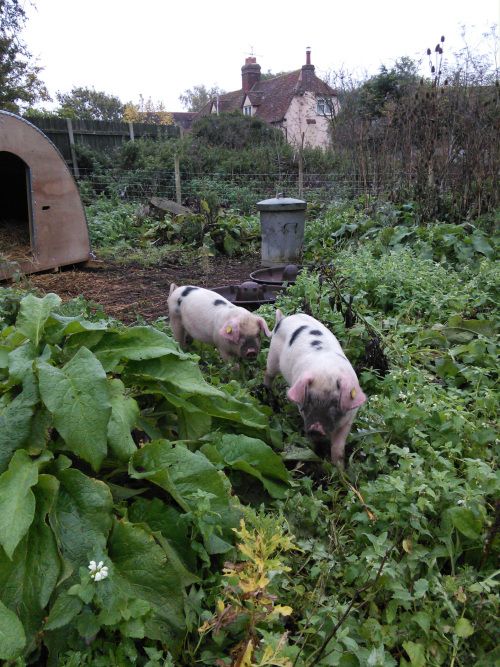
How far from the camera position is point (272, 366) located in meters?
3.99

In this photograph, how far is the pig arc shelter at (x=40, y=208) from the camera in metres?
8.12

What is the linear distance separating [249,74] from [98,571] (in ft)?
143

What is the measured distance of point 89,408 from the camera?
2.04 metres

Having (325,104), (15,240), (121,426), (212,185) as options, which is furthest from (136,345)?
(325,104)

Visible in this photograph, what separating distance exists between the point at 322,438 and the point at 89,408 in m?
1.41

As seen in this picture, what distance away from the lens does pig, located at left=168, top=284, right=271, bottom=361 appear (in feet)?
14.3

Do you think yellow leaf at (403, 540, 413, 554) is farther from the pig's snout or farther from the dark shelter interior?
the dark shelter interior

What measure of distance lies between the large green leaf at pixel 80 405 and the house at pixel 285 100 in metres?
30.0

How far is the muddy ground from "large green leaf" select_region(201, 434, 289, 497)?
12.6 feet

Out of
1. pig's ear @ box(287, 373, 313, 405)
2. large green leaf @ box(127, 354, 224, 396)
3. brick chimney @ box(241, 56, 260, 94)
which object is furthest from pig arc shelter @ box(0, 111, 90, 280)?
brick chimney @ box(241, 56, 260, 94)

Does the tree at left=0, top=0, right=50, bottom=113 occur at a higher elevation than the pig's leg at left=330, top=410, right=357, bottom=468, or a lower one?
higher

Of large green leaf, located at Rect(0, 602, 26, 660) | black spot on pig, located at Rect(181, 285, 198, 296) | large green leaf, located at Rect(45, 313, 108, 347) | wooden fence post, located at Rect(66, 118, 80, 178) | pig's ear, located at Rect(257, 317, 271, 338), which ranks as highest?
wooden fence post, located at Rect(66, 118, 80, 178)

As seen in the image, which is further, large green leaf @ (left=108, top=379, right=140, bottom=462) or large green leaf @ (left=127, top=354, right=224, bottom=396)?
large green leaf @ (left=127, top=354, right=224, bottom=396)

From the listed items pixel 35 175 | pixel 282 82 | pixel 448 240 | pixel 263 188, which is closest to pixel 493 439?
pixel 448 240
